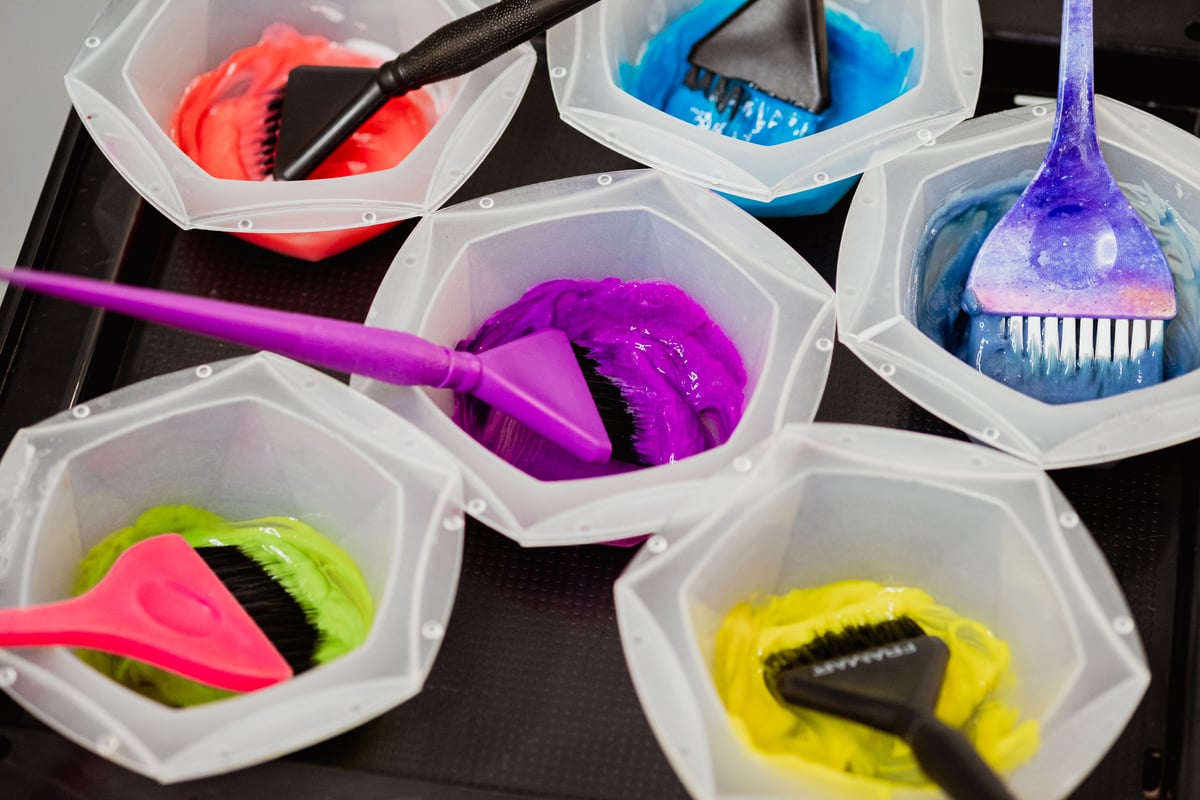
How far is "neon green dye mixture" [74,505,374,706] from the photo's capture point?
31.2 inches

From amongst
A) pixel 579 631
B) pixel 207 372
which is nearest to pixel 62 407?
pixel 207 372

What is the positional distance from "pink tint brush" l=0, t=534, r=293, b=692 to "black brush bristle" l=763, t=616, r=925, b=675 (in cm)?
30

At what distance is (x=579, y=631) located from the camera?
833 millimetres

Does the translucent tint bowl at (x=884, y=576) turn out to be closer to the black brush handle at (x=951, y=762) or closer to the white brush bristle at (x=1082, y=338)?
the black brush handle at (x=951, y=762)

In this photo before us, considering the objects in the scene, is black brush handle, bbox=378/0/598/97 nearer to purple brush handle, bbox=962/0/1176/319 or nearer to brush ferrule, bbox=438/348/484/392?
brush ferrule, bbox=438/348/484/392

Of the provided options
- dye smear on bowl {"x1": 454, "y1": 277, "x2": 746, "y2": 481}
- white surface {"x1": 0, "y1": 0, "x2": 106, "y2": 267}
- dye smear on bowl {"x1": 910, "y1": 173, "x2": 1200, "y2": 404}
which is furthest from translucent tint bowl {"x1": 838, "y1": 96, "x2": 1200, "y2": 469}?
white surface {"x1": 0, "y1": 0, "x2": 106, "y2": 267}

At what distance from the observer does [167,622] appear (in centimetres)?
76

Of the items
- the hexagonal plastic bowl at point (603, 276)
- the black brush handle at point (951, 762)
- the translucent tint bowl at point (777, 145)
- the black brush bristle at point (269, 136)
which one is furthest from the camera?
the black brush bristle at point (269, 136)

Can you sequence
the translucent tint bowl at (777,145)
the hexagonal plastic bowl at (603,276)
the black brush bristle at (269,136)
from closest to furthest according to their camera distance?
the hexagonal plastic bowl at (603,276)
the translucent tint bowl at (777,145)
the black brush bristle at (269,136)

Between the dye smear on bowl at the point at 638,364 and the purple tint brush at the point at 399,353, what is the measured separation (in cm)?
3

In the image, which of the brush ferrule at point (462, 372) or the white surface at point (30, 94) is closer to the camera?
the brush ferrule at point (462, 372)

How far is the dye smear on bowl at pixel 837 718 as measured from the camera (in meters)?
0.77

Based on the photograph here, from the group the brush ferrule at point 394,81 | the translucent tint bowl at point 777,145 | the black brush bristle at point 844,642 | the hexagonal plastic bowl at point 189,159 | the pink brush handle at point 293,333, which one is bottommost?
the black brush bristle at point 844,642

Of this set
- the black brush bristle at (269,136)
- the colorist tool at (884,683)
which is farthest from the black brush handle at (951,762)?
the black brush bristle at (269,136)
